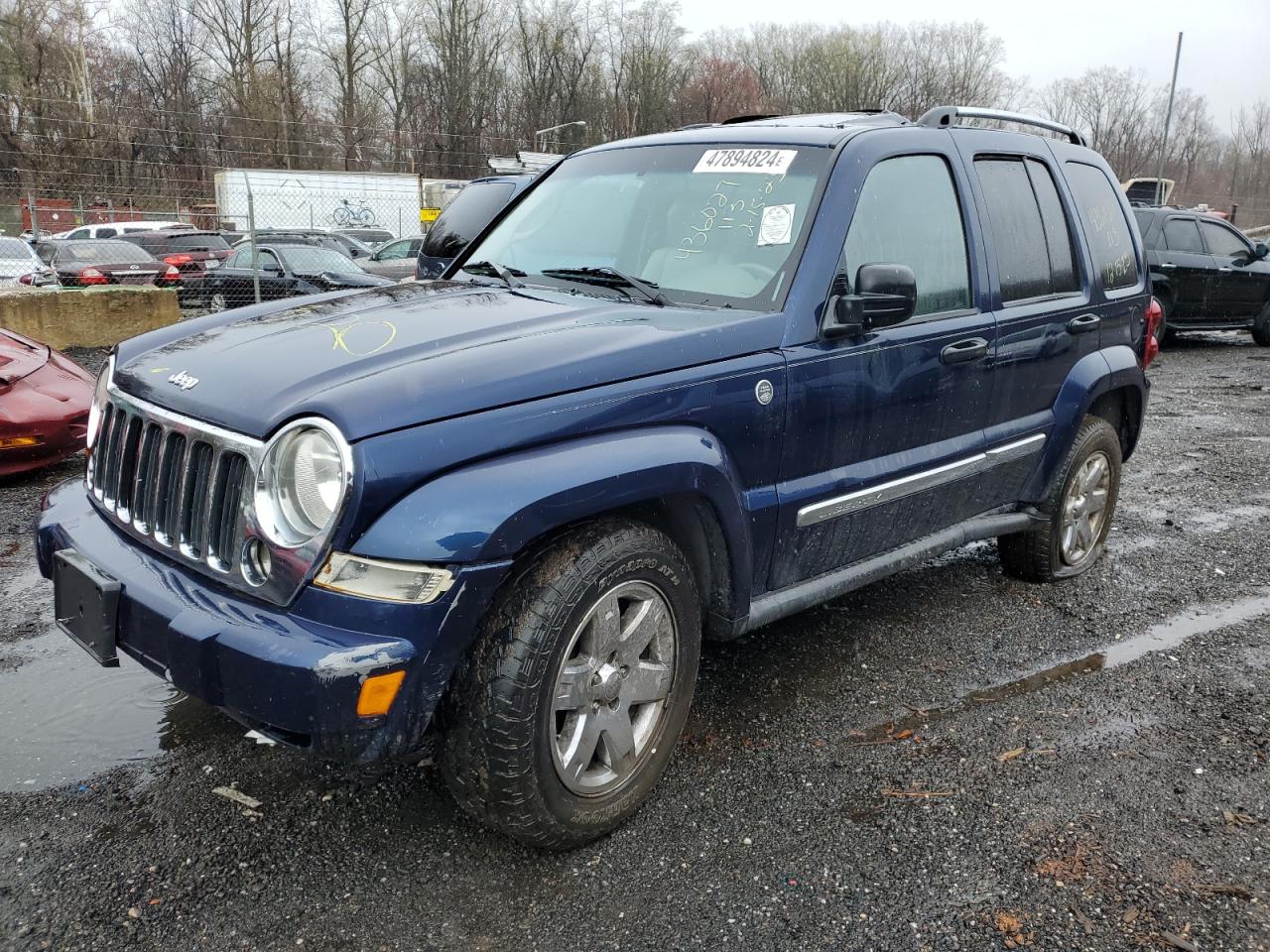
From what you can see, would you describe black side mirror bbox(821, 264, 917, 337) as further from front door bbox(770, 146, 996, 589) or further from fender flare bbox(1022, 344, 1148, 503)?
fender flare bbox(1022, 344, 1148, 503)

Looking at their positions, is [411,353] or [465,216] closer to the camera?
[411,353]

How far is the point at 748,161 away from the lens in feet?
11.2

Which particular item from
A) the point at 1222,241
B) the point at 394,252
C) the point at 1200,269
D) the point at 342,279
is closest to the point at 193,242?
the point at 394,252

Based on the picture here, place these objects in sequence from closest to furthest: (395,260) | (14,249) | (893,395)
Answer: (893,395) < (14,249) < (395,260)

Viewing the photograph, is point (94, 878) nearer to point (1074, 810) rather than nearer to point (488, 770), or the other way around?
point (488, 770)

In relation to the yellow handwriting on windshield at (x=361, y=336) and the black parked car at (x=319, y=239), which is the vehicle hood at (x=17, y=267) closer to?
the black parked car at (x=319, y=239)

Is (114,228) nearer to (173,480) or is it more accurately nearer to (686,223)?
(686,223)

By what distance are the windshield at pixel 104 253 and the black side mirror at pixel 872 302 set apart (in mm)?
18536

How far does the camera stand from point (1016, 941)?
2.37 m

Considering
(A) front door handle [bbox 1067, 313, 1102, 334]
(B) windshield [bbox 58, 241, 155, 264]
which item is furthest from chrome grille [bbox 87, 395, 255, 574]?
(B) windshield [bbox 58, 241, 155, 264]

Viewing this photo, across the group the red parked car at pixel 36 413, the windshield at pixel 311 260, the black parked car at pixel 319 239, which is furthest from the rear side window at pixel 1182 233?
the black parked car at pixel 319 239

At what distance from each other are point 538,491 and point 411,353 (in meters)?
0.56

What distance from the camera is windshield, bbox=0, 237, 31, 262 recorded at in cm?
1955

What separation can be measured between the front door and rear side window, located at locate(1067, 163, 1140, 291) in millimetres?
1056
